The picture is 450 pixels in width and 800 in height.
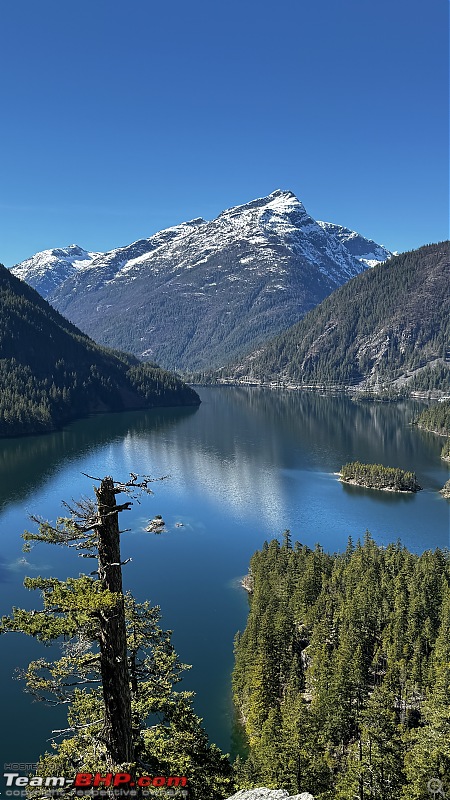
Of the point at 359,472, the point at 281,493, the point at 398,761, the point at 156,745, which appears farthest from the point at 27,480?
the point at 156,745

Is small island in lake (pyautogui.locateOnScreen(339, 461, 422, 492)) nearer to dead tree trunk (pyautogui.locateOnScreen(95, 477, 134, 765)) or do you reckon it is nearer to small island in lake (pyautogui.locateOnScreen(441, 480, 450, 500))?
small island in lake (pyautogui.locateOnScreen(441, 480, 450, 500))

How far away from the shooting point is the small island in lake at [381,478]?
545 ft

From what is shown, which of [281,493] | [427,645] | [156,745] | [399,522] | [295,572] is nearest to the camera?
[156,745]

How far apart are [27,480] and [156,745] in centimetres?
15453

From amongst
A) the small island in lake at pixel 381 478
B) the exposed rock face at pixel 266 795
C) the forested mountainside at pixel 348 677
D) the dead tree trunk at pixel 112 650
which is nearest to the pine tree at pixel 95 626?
the dead tree trunk at pixel 112 650

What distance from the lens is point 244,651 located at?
63781mm

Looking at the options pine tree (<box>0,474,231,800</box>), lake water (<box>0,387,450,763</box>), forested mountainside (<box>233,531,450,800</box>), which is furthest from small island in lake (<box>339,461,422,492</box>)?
pine tree (<box>0,474,231,800</box>)

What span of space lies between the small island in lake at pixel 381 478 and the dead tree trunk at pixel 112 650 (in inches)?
6340

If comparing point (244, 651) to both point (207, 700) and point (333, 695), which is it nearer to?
point (207, 700)

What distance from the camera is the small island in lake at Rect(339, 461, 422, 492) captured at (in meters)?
166

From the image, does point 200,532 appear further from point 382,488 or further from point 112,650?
point 112,650

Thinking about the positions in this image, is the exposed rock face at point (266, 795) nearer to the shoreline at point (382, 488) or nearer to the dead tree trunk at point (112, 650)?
the dead tree trunk at point (112, 650)

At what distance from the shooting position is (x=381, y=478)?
169500mm

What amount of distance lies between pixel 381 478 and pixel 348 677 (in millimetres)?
122197
